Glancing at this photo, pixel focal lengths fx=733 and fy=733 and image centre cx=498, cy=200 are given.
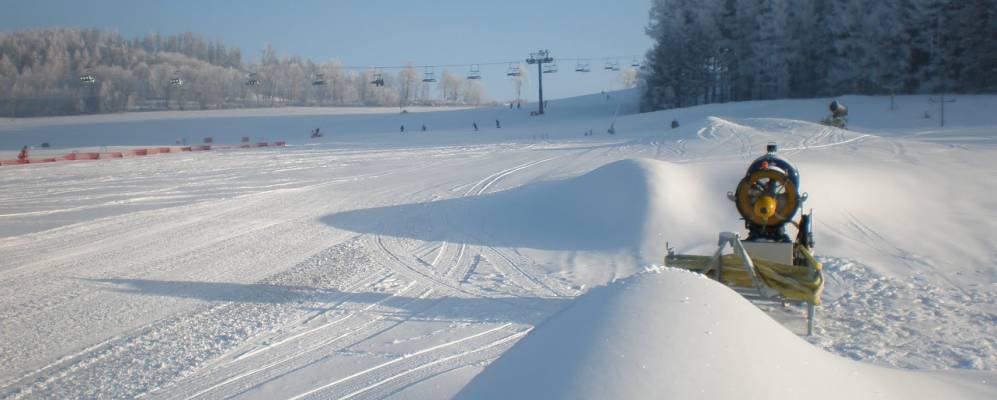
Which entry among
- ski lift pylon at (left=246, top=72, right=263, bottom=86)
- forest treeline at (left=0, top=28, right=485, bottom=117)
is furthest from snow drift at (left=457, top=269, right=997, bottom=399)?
forest treeline at (left=0, top=28, right=485, bottom=117)

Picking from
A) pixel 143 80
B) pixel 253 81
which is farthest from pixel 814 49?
pixel 143 80

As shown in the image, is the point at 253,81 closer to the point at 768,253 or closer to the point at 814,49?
the point at 814,49

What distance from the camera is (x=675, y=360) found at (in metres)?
3.74

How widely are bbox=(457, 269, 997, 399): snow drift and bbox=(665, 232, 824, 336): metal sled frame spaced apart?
2.61m

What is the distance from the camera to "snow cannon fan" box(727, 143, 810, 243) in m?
8.84

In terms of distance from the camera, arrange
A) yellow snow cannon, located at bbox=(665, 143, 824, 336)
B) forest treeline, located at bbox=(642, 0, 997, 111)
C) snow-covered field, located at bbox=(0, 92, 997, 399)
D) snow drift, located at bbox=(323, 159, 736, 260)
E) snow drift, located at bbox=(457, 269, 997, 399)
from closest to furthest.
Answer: snow drift, located at bbox=(457, 269, 997, 399) → snow-covered field, located at bbox=(0, 92, 997, 399) → yellow snow cannon, located at bbox=(665, 143, 824, 336) → snow drift, located at bbox=(323, 159, 736, 260) → forest treeline, located at bbox=(642, 0, 997, 111)

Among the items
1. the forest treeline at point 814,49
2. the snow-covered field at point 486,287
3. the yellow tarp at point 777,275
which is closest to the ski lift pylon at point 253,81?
the forest treeline at point 814,49

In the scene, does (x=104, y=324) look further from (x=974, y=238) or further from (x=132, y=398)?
(x=974, y=238)

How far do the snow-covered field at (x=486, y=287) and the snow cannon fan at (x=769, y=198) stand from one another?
3.32 feet

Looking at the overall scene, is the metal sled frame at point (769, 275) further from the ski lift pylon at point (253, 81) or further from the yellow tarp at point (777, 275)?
the ski lift pylon at point (253, 81)

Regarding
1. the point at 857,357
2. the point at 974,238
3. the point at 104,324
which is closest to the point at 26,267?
the point at 104,324

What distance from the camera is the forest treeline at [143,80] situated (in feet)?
282

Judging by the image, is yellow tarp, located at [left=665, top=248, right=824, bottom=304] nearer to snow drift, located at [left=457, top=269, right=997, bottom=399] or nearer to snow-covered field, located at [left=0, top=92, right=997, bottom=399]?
snow-covered field, located at [left=0, top=92, right=997, bottom=399]

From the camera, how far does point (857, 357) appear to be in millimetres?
6922
